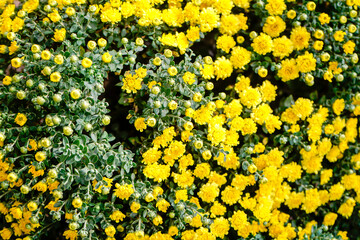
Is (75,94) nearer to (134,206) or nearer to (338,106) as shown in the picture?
(134,206)

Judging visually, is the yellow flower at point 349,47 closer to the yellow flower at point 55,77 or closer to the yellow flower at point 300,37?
the yellow flower at point 300,37

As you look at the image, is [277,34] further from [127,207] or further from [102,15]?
[127,207]

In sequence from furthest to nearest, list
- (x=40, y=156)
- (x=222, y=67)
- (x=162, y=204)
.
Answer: (x=222, y=67), (x=162, y=204), (x=40, y=156)

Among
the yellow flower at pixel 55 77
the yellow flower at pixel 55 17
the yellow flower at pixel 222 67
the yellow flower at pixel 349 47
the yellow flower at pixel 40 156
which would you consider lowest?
the yellow flower at pixel 40 156

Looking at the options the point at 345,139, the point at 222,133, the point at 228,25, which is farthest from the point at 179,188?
the point at 345,139

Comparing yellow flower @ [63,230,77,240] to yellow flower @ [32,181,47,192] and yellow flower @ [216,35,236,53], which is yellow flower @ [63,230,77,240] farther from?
yellow flower @ [216,35,236,53]

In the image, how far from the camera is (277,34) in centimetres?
183

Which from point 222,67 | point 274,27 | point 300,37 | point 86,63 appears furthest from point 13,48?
point 300,37

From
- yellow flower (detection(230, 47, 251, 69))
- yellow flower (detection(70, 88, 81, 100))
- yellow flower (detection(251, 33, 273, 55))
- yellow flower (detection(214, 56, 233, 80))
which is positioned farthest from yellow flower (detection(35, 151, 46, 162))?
yellow flower (detection(251, 33, 273, 55))

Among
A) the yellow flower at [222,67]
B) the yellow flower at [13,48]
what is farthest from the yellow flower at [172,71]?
the yellow flower at [13,48]

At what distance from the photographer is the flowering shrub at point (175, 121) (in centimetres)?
152

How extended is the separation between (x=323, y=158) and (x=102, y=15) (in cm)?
143

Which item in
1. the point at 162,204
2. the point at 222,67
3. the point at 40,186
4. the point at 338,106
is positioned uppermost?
the point at 338,106

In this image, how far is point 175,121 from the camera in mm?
1686
